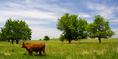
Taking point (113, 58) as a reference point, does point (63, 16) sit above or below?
above

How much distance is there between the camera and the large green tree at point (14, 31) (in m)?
92.0

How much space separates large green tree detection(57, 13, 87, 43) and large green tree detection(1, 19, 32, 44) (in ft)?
44.8

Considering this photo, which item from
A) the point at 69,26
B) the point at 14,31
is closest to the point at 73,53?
the point at 69,26

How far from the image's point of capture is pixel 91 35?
91.7m

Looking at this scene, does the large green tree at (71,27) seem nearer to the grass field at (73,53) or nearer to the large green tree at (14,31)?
the large green tree at (14,31)

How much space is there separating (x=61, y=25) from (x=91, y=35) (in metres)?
11.3

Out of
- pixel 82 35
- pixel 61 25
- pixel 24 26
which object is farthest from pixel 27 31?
pixel 82 35

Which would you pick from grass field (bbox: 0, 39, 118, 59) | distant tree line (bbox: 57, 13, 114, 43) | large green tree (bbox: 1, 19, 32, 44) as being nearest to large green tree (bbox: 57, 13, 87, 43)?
distant tree line (bbox: 57, 13, 114, 43)

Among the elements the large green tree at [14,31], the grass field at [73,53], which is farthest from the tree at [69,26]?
the grass field at [73,53]

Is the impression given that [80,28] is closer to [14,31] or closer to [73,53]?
[14,31]

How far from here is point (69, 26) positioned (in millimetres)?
88812

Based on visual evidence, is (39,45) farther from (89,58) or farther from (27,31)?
(27,31)

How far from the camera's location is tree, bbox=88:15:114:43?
89.5 metres

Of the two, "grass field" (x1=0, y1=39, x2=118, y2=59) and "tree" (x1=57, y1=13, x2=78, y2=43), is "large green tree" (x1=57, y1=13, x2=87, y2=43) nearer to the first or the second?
"tree" (x1=57, y1=13, x2=78, y2=43)
